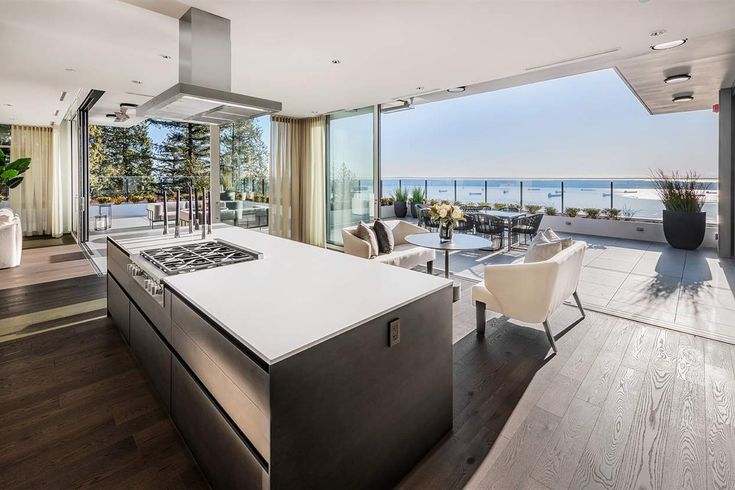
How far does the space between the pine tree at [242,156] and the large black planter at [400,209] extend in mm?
5164

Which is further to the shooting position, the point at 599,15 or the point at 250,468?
the point at 599,15

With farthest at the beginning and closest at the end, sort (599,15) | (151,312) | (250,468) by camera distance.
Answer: (599,15), (151,312), (250,468)

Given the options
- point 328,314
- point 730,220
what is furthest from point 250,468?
point 730,220

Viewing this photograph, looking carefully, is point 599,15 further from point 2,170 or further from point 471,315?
point 2,170

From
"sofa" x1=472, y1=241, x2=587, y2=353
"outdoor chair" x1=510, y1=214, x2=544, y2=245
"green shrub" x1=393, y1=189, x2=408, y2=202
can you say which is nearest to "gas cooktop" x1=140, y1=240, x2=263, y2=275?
"sofa" x1=472, y1=241, x2=587, y2=353

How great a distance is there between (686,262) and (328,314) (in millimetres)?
6684

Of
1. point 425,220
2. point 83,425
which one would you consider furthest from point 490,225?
point 83,425

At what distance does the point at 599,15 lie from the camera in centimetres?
261

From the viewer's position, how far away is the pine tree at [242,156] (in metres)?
6.75

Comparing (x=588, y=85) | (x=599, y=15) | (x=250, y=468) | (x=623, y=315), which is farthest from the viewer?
(x=588, y=85)

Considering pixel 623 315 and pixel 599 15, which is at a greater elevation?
pixel 599 15

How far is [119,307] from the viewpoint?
10.00 ft

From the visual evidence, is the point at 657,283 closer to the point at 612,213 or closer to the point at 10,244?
the point at 612,213

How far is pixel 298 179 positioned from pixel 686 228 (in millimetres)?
7196
